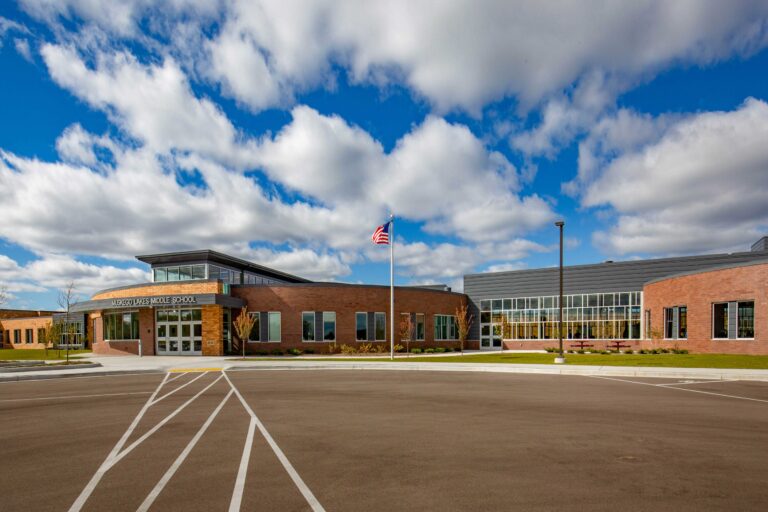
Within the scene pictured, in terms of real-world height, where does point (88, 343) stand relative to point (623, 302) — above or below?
below

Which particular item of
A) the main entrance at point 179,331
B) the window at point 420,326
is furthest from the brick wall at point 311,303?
the main entrance at point 179,331

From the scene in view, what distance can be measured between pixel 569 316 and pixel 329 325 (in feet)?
82.1

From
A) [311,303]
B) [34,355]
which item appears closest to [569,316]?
[311,303]

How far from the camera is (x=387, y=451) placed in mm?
7711

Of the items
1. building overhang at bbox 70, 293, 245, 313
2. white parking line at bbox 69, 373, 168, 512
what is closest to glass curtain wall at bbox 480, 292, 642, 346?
building overhang at bbox 70, 293, 245, 313

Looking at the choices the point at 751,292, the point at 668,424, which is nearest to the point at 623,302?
the point at 751,292

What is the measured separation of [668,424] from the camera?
9.68m

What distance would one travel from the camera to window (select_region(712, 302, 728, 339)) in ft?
97.8

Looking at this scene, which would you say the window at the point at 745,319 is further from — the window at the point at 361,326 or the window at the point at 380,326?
the window at the point at 361,326

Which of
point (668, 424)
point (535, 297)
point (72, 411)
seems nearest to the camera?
point (668, 424)

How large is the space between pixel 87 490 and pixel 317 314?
31.7 m

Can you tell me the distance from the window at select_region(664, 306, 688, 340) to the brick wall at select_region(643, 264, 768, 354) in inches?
14.4

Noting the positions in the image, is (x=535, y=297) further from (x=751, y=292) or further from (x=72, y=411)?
(x=72, y=411)

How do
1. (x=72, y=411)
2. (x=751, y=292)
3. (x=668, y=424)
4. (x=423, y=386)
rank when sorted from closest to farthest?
(x=668, y=424) < (x=72, y=411) < (x=423, y=386) < (x=751, y=292)
